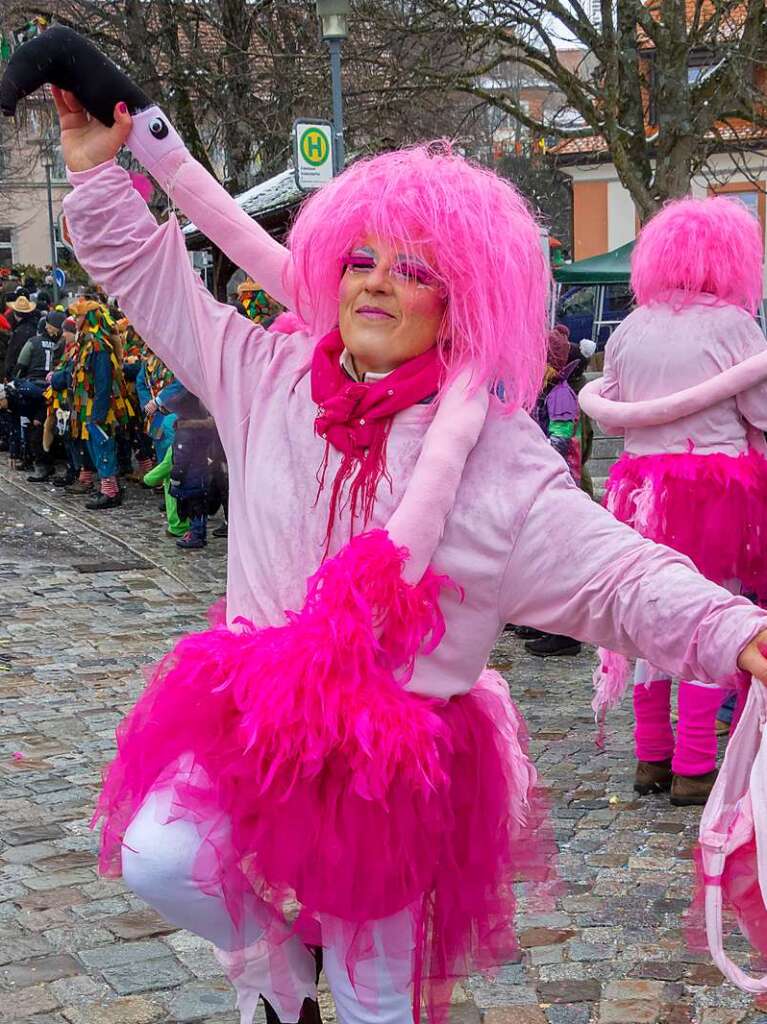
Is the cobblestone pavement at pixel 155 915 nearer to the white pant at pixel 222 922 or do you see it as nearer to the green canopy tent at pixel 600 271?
the white pant at pixel 222 922

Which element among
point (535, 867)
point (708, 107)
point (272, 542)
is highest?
point (708, 107)

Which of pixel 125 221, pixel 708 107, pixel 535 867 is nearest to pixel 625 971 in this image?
pixel 535 867

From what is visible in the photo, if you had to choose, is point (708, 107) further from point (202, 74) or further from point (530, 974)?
point (530, 974)

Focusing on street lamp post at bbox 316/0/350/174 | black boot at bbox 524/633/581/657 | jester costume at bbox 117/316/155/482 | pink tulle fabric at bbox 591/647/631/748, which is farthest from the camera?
jester costume at bbox 117/316/155/482

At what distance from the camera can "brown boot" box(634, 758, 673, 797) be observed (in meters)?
4.82

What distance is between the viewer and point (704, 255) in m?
4.61

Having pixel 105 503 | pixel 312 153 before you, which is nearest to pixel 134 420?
pixel 105 503

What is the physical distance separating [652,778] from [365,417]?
2860mm

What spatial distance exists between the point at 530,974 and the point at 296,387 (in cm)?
173

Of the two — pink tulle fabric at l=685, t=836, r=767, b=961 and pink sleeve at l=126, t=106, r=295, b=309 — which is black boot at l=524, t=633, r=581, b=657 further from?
pink tulle fabric at l=685, t=836, r=767, b=961

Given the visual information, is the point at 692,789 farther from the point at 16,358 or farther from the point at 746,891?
the point at 16,358

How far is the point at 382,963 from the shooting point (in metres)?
2.36

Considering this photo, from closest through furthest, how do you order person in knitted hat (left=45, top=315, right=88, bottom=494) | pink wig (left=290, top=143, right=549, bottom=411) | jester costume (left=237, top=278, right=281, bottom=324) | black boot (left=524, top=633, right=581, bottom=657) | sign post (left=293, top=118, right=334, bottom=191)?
pink wig (left=290, top=143, right=549, bottom=411)
black boot (left=524, top=633, right=581, bottom=657)
sign post (left=293, top=118, right=334, bottom=191)
jester costume (left=237, top=278, right=281, bottom=324)
person in knitted hat (left=45, top=315, right=88, bottom=494)

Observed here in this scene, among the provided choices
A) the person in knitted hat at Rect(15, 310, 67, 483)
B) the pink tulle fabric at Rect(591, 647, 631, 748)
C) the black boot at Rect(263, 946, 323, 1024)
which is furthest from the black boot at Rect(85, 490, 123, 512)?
the black boot at Rect(263, 946, 323, 1024)
